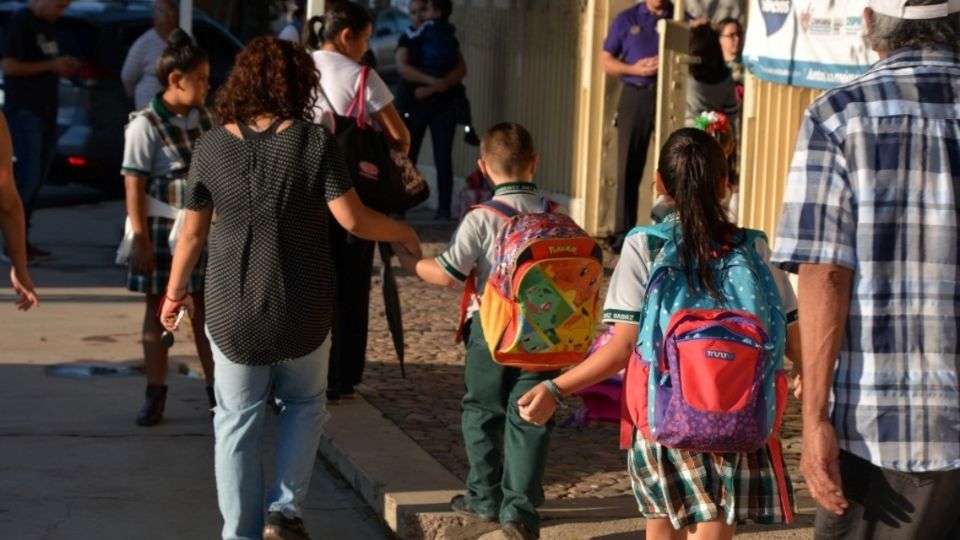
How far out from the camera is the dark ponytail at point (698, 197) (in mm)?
4492

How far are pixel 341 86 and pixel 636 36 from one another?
202 inches

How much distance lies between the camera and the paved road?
6480 millimetres

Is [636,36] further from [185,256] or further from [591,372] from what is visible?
[591,372]

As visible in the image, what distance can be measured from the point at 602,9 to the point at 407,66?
2207mm

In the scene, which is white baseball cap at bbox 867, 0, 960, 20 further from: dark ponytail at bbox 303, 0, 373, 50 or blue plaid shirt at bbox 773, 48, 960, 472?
dark ponytail at bbox 303, 0, 373, 50

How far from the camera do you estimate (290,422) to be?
5.86 m

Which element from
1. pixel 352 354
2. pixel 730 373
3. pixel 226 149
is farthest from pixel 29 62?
pixel 730 373

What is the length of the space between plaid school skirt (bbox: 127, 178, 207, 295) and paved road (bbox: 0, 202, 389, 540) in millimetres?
677

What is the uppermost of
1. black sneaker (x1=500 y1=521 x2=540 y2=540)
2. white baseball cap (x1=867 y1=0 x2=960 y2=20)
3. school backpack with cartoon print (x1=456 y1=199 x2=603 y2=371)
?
white baseball cap (x1=867 y1=0 x2=960 y2=20)

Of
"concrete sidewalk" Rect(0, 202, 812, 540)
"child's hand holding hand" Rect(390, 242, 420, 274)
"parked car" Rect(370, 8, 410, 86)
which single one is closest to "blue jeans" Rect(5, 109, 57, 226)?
"concrete sidewalk" Rect(0, 202, 812, 540)

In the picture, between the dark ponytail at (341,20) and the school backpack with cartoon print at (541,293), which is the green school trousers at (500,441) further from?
the dark ponytail at (341,20)

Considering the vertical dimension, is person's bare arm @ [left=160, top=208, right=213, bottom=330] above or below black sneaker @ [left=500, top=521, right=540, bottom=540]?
above

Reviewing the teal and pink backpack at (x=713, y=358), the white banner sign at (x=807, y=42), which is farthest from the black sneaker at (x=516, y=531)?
the white banner sign at (x=807, y=42)

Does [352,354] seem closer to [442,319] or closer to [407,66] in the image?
[442,319]
